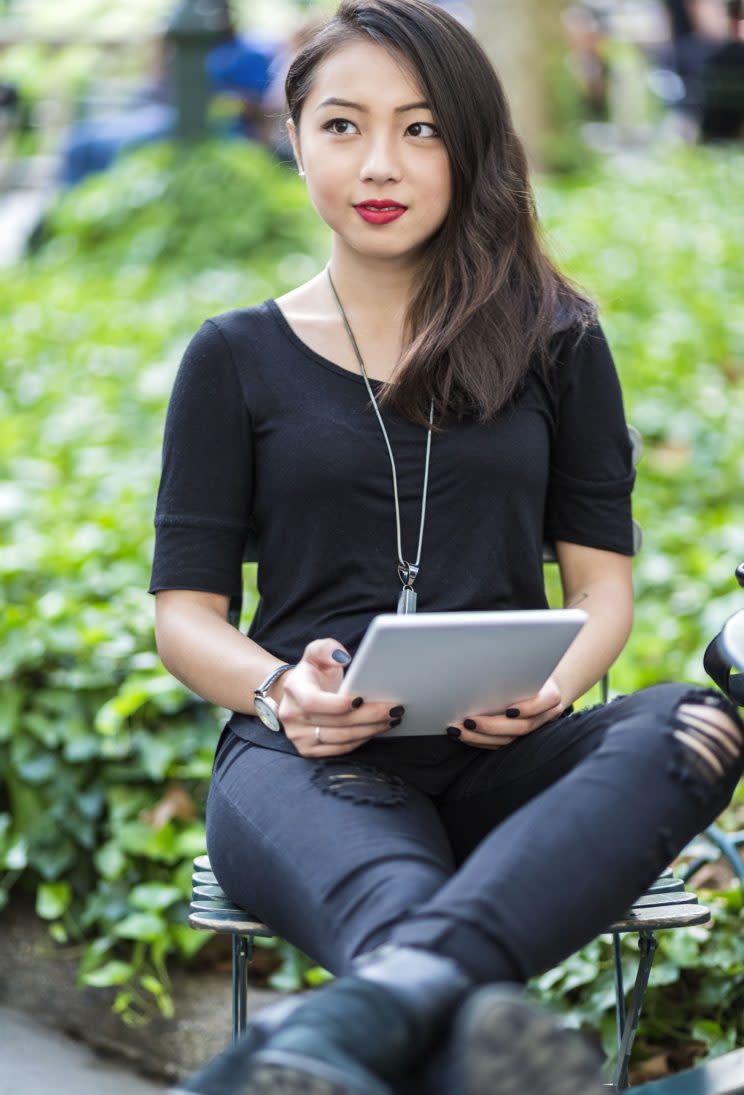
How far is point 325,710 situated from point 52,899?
1457mm

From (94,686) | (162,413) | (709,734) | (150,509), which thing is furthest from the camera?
(162,413)

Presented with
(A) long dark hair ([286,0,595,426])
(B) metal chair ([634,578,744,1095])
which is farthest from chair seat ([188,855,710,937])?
(A) long dark hair ([286,0,595,426])

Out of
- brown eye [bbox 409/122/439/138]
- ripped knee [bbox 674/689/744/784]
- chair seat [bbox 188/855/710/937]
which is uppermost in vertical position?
brown eye [bbox 409/122/439/138]

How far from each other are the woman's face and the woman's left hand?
0.74 metres

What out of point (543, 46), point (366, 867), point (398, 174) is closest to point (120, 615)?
point (398, 174)

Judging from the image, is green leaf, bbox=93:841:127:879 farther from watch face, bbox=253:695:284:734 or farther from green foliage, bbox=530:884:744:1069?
watch face, bbox=253:695:284:734

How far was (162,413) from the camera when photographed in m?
5.84

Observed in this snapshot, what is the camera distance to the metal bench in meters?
2.11

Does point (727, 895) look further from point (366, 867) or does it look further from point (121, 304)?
point (121, 304)

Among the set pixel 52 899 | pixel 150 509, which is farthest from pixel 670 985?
pixel 150 509

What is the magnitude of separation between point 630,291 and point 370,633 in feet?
18.6

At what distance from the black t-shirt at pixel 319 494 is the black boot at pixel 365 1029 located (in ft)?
2.35

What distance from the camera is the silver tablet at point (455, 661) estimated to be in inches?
74.0

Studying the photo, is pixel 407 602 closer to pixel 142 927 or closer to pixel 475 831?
pixel 475 831
